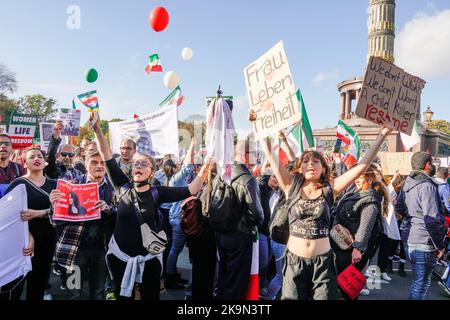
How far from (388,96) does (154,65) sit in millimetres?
6264

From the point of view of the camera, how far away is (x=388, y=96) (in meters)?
3.47

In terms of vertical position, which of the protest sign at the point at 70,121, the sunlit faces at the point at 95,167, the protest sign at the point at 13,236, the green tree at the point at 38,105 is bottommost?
the protest sign at the point at 13,236

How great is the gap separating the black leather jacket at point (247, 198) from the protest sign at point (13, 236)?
6.89 ft

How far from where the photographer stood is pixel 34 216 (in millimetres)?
3410

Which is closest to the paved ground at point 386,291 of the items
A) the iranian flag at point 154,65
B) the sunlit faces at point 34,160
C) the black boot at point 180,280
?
the black boot at point 180,280

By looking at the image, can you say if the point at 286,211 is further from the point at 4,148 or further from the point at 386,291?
the point at 4,148

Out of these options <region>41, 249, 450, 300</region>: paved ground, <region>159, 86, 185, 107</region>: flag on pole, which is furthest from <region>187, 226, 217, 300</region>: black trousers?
<region>159, 86, 185, 107</region>: flag on pole

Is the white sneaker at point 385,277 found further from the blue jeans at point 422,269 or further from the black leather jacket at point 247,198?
the black leather jacket at point 247,198

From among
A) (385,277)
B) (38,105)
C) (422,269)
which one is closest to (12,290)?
(422,269)

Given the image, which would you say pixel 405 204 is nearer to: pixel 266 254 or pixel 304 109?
pixel 266 254

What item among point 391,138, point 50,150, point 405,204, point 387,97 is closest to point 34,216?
point 50,150

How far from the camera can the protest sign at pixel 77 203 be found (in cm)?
331

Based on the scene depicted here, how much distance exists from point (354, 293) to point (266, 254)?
1.63 metres
